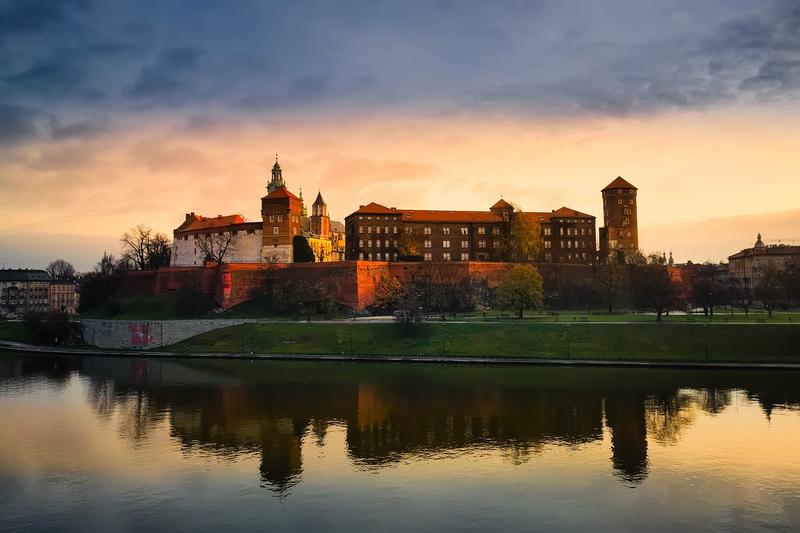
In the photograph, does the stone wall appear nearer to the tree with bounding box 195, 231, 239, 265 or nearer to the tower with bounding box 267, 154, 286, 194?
the tree with bounding box 195, 231, 239, 265

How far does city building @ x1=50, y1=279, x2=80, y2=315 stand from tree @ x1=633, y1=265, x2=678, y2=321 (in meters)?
102

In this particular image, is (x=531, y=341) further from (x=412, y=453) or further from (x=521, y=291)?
(x=412, y=453)

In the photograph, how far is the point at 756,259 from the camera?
9788cm

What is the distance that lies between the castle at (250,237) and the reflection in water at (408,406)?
2986 centimetres

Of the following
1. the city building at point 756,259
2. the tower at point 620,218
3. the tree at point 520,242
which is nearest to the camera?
the tree at point 520,242

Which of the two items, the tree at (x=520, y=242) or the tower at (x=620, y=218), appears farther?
the tower at (x=620, y=218)

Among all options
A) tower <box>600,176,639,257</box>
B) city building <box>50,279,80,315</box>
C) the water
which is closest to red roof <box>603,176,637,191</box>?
tower <box>600,176,639,257</box>

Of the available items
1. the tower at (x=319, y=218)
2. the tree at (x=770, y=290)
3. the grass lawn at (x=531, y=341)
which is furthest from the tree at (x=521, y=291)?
the tower at (x=319, y=218)

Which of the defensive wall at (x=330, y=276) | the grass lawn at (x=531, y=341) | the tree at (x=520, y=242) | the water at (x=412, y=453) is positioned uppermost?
the tree at (x=520, y=242)

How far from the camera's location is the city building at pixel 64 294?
118 meters

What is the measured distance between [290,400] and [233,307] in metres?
32.5

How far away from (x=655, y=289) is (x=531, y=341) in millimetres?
16334

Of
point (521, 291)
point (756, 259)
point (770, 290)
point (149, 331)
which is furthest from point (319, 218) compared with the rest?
point (756, 259)

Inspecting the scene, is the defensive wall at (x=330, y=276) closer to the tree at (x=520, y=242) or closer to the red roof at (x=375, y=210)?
the tree at (x=520, y=242)
